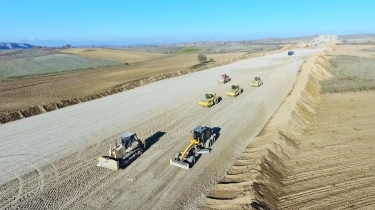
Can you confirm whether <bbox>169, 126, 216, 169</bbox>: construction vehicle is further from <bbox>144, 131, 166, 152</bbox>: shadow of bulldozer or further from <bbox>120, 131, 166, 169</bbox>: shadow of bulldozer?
<bbox>144, 131, 166, 152</bbox>: shadow of bulldozer

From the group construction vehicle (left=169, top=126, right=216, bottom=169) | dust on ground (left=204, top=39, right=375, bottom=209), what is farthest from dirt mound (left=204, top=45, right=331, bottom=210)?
construction vehicle (left=169, top=126, right=216, bottom=169)

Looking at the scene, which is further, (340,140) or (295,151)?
(340,140)

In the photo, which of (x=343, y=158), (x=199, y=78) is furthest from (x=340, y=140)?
(x=199, y=78)

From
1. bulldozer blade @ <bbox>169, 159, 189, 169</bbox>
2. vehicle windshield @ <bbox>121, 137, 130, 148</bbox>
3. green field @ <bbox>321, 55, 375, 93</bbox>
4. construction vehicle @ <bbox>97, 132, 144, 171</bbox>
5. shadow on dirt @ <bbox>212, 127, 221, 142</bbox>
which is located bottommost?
green field @ <bbox>321, 55, 375, 93</bbox>

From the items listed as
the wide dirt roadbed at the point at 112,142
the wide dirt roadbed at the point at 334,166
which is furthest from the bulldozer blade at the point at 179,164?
the wide dirt roadbed at the point at 334,166

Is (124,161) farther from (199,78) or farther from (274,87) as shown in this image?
(199,78)

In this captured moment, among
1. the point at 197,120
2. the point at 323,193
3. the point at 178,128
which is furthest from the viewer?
the point at 197,120
